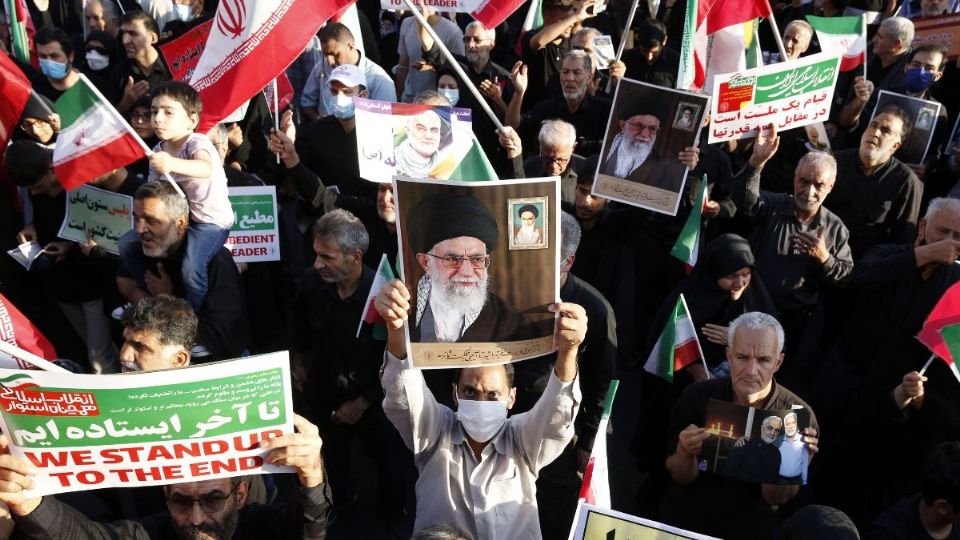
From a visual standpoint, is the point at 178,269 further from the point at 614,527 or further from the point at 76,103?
the point at 614,527

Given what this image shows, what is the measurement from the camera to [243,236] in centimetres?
579

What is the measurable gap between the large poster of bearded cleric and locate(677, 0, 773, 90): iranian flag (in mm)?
1220

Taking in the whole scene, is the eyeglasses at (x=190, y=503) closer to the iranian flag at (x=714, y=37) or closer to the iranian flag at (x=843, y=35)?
the iranian flag at (x=714, y=37)

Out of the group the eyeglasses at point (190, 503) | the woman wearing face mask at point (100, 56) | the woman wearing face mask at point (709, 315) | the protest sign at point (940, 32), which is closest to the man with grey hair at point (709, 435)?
the woman wearing face mask at point (709, 315)

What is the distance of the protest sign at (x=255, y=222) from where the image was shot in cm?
579

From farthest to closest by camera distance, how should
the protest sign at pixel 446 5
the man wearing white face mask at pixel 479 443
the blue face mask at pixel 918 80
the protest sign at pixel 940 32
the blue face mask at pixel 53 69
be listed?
the protest sign at pixel 940 32
the protest sign at pixel 446 5
the blue face mask at pixel 53 69
the blue face mask at pixel 918 80
the man wearing white face mask at pixel 479 443

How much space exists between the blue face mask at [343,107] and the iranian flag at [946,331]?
3.96 m

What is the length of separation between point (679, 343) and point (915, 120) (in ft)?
10.6

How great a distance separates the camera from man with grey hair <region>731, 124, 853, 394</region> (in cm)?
549

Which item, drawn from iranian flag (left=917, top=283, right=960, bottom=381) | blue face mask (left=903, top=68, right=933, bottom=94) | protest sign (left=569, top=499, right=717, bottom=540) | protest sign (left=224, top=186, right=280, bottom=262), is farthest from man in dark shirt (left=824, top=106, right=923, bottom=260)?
protest sign (left=569, top=499, right=717, bottom=540)

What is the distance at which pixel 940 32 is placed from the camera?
8.42 m

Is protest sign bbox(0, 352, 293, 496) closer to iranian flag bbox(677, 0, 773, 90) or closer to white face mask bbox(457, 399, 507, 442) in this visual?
white face mask bbox(457, 399, 507, 442)

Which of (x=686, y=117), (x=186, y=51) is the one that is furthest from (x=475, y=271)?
(x=186, y=51)

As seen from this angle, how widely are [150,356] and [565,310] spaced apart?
1685mm
